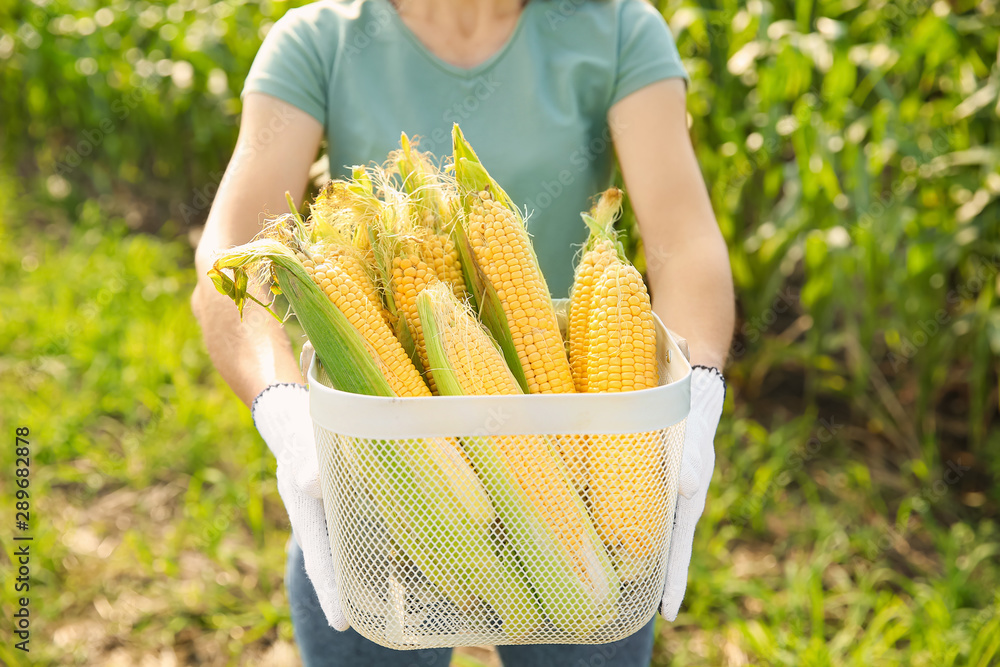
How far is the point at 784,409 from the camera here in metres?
3.04

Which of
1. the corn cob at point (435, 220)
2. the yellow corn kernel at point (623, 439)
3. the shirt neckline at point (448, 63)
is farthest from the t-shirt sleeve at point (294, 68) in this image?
the yellow corn kernel at point (623, 439)

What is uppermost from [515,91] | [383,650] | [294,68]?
[294,68]

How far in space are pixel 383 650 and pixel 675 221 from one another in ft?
2.67

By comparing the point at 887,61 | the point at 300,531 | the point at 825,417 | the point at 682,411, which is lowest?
the point at 825,417

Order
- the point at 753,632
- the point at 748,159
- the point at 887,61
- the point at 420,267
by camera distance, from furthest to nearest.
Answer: the point at 748,159, the point at 887,61, the point at 753,632, the point at 420,267

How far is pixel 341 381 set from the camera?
0.82 metres

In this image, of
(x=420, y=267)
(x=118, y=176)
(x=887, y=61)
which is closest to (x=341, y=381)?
(x=420, y=267)

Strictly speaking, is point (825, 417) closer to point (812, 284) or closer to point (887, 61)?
point (812, 284)

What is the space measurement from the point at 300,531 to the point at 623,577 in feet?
1.27

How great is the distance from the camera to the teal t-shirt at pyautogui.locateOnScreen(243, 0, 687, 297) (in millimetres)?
1361

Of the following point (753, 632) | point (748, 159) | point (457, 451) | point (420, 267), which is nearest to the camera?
point (457, 451)

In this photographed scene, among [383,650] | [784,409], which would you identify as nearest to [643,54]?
[383,650]

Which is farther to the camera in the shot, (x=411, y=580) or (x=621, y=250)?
(x=621, y=250)

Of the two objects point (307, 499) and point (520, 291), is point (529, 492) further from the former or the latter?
point (307, 499)
